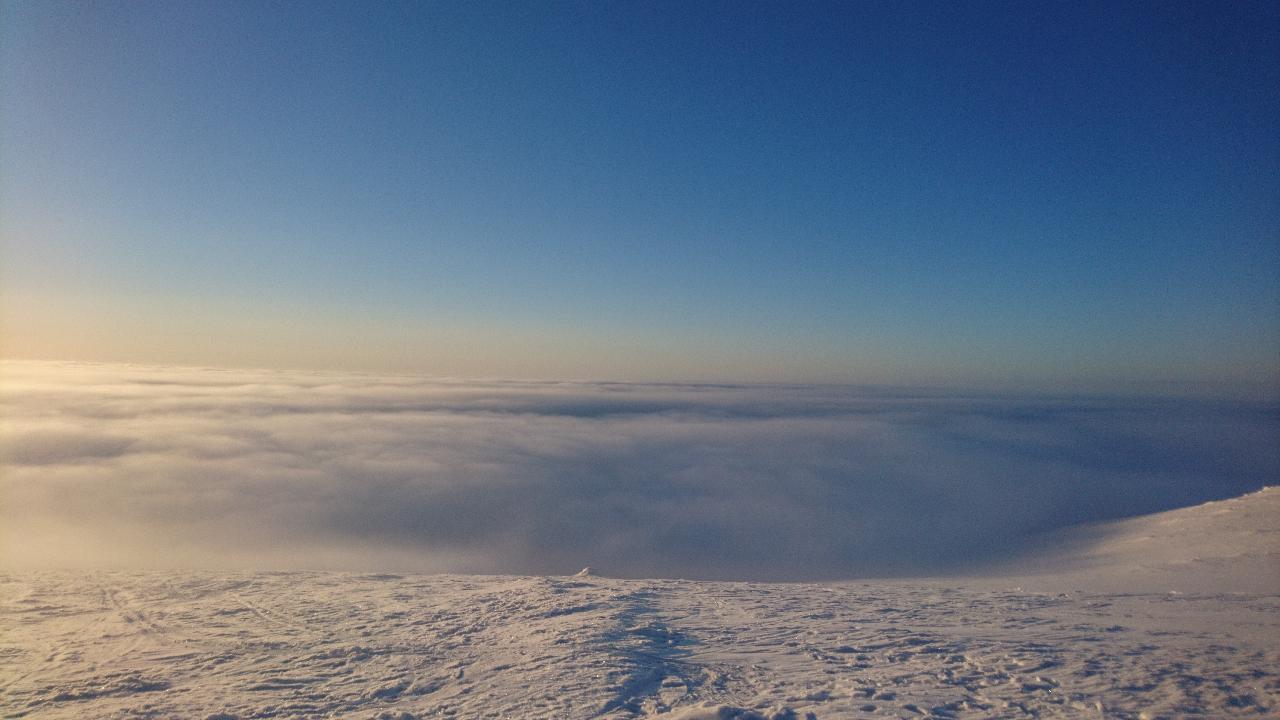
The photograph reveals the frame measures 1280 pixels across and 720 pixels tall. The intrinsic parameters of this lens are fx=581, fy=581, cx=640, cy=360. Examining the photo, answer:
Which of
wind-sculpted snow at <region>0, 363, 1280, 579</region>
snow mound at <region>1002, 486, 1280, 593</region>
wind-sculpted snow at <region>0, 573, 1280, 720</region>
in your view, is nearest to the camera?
wind-sculpted snow at <region>0, 573, 1280, 720</region>

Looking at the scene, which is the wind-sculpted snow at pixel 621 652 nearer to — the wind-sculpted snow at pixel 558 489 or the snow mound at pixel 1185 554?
the snow mound at pixel 1185 554

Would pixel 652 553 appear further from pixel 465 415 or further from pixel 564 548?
pixel 465 415

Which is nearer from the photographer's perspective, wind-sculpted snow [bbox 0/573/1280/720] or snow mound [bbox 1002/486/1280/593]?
wind-sculpted snow [bbox 0/573/1280/720]

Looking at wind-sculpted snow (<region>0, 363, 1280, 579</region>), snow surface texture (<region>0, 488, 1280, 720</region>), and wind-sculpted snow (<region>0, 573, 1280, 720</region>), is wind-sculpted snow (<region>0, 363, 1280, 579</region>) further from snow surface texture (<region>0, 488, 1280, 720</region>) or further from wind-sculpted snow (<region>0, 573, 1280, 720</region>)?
wind-sculpted snow (<region>0, 573, 1280, 720</region>)

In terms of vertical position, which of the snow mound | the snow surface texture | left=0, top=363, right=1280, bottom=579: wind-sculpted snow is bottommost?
left=0, top=363, right=1280, bottom=579: wind-sculpted snow

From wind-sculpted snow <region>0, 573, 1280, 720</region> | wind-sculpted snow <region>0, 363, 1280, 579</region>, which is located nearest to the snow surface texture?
wind-sculpted snow <region>0, 573, 1280, 720</region>

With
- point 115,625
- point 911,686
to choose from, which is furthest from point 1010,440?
point 115,625

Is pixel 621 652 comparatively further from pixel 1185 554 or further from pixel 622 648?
pixel 1185 554

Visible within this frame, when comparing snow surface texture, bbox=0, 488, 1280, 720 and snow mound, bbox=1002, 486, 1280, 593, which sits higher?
snow surface texture, bbox=0, 488, 1280, 720
